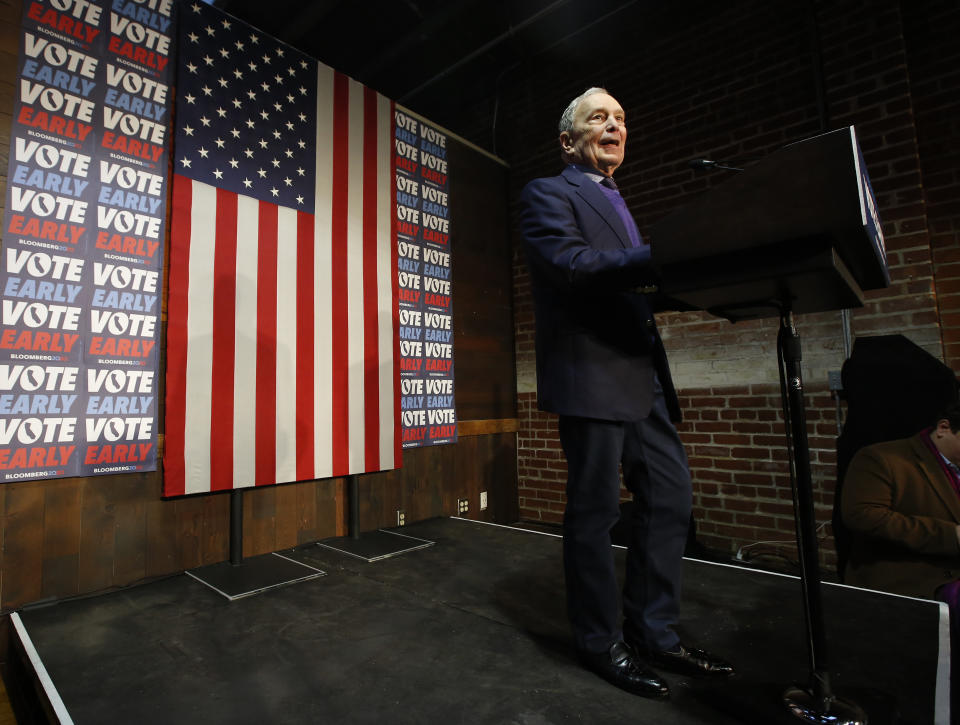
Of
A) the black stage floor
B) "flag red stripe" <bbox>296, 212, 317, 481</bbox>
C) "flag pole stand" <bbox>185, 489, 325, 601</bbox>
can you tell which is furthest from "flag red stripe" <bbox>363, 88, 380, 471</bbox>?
the black stage floor

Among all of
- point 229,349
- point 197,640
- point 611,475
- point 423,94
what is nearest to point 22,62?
point 229,349

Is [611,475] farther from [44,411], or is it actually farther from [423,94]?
[423,94]

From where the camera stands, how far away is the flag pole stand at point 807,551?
39.6 inches

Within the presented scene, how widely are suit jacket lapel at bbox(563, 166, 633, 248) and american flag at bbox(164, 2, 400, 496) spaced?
5.86ft

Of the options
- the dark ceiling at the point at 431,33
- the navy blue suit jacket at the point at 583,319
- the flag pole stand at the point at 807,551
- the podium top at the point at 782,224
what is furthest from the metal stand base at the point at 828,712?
the dark ceiling at the point at 431,33

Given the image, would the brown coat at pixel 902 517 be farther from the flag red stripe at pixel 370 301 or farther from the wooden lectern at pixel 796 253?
the flag red stripe at pixel 370 301

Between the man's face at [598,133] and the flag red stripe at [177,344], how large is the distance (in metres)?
1.80

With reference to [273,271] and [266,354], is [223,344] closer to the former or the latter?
[266,354]

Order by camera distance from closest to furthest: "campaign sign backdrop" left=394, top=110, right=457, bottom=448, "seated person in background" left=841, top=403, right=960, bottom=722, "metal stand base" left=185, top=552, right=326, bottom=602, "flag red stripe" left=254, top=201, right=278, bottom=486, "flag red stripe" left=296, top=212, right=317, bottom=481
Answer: "seated person in background" left=841, top=403, right=960, bottom=722
"metal stand base" left=185, top=552, right=326, bottom=602
"flag red stripe" left=254, top=201, right=278, bottom=486
"flag red stripe" left=296, top=212, right=317, bottom=481
"campaign sign backdrop" left=394, top=110, right=457, bottom=448

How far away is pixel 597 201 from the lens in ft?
4.68

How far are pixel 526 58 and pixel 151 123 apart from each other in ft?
9.79

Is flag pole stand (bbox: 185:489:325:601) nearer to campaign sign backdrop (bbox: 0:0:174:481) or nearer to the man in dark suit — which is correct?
campaign sign backdrop (bbox: 0:0:174:481)

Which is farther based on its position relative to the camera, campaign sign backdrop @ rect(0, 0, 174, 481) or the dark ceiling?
the dark ceiling

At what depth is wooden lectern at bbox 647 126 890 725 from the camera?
830 millimetres
